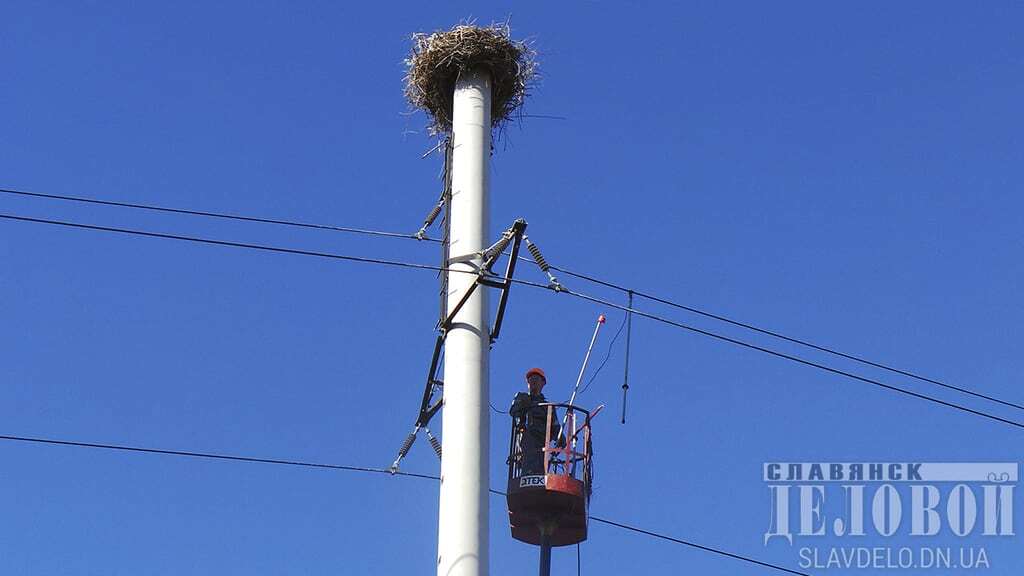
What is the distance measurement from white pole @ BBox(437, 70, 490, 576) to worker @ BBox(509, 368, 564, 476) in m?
2.65

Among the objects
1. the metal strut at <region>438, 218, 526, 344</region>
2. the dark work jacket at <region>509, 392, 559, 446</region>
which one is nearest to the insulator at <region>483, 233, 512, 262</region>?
the metal strut at <region>438, 218, 526, 344</region>

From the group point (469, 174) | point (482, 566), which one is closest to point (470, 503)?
point (482, 566)

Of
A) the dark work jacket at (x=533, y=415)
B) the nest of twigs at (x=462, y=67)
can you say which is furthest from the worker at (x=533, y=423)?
the nest of twigs at (x=462, y=67)

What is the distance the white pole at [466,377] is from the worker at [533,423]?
8.70 ft

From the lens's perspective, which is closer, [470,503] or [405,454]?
[470,503]

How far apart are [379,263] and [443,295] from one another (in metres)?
1.44

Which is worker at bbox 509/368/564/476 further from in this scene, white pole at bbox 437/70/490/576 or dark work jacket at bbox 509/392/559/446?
white pole at bbox 437/70/490/576

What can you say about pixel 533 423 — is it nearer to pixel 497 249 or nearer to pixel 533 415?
pixel 533 415

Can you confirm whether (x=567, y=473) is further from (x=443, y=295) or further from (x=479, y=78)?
(x=479, y=78)

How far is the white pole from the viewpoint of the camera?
404 inches

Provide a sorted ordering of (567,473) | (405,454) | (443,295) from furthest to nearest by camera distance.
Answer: (567,473) → (405,454) → (443,295)

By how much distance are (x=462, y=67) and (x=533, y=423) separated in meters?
3.22

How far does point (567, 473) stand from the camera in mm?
13383

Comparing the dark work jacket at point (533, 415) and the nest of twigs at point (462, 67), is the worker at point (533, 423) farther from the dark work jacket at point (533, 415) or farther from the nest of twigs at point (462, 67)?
the nest of twigs at point (462, 67)
